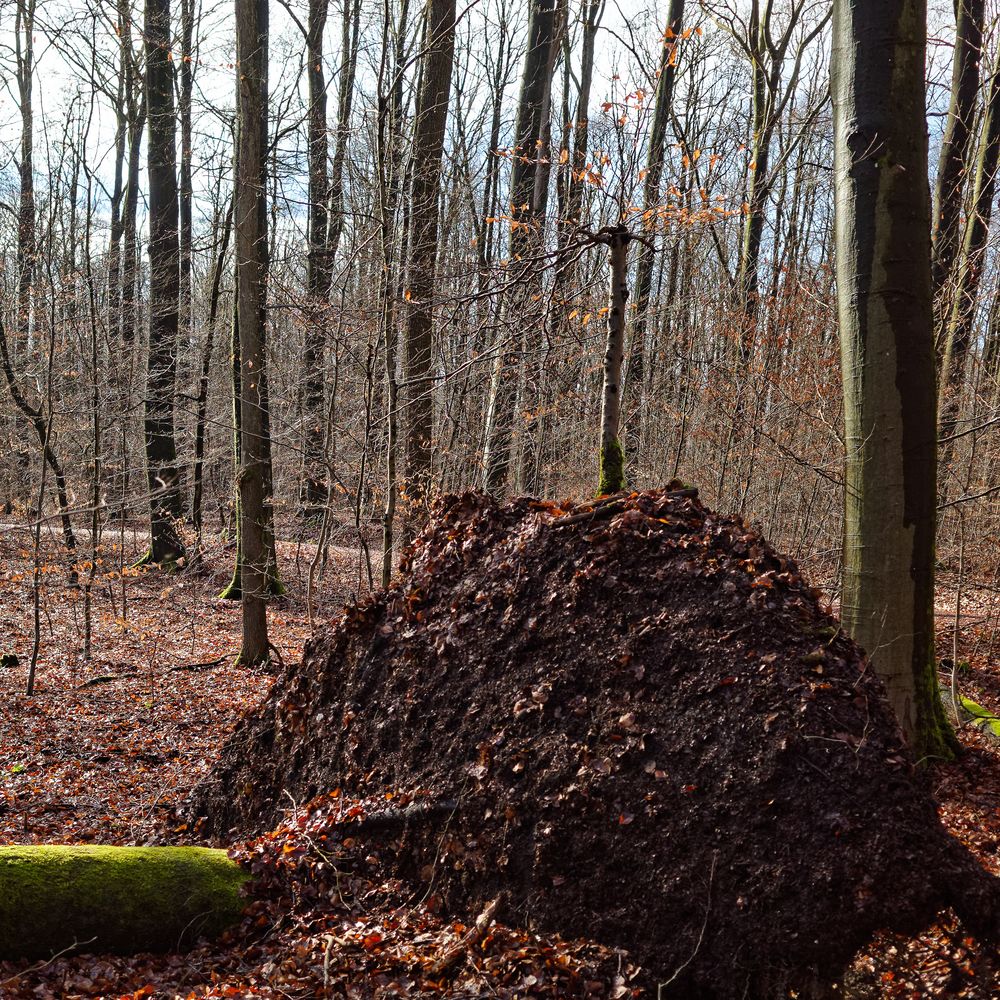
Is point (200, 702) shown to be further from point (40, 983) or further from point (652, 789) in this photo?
point (652, 789)

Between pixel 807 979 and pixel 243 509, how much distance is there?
8033 mm

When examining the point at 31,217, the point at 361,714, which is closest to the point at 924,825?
the point at 361,714

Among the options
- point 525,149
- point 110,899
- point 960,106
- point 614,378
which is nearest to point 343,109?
point 525,149

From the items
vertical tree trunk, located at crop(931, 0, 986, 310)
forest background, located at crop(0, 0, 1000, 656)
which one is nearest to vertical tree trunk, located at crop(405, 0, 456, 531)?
forest background, located at crop(0, 0, 1000, 656)

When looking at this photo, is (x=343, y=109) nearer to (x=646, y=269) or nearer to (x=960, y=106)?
(x=646, y=269)

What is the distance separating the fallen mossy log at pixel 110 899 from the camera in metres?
3.72

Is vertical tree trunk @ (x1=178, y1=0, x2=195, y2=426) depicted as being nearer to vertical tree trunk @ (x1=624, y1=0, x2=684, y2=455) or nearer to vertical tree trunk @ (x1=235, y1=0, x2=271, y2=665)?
vertical tree trunk @ (x1=235, y1=0, x2=271, y2=665)

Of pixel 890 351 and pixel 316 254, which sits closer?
pixel 890 351

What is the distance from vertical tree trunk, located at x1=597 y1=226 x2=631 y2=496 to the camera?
→ 5.11 m

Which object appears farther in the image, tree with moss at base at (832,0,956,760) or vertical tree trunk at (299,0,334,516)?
vertical tree trunk at (299,0,334,516)

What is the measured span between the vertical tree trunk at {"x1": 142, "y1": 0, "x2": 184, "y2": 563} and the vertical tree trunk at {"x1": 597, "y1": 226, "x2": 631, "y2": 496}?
42.4 feet

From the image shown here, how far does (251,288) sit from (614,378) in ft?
18.5

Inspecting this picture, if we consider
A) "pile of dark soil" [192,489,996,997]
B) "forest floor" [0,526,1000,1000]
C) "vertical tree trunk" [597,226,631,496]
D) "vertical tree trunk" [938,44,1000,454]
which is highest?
"vertical tree trunk" [938,44,1000,454]

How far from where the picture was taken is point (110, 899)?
12.8ft
